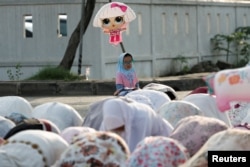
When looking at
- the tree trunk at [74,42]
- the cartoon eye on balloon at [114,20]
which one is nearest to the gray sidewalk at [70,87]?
the cartoon eye on balloon at [114,20]

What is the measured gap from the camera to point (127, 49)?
91.9ft

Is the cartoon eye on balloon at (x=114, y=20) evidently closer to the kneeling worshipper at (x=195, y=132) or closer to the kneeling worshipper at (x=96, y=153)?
the kneeling worshipper at (x=195, y=132)

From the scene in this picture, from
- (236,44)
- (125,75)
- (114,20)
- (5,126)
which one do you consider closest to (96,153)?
(5,126)

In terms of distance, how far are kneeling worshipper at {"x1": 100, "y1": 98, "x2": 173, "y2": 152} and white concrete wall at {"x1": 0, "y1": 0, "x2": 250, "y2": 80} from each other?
62.3 feet

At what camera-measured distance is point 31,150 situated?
6.45 metres

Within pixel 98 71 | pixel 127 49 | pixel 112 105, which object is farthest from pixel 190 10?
pixel 112 105

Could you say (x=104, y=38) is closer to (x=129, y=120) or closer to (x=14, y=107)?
(x=14, y=107)

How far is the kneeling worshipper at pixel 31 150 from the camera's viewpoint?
20.9 feet

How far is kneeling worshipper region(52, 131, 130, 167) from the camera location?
5.97m

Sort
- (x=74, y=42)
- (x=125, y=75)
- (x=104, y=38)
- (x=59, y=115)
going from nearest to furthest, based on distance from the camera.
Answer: (x=59, y=115) < (x=125, y=75) < (x=74, y=42) < (x=104, y=38)

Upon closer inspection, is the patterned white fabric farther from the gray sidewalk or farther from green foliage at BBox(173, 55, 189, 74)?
green foliage at BBox(173, 55, 189, 74)

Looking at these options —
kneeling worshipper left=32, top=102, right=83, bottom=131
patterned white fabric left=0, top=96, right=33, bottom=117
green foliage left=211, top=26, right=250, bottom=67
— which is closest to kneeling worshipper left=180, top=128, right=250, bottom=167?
kneeling worshipper left=32, top=102, right=83, bottom=131

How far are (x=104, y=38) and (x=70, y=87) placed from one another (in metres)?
5.44

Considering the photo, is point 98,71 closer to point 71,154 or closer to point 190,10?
point 190,10
